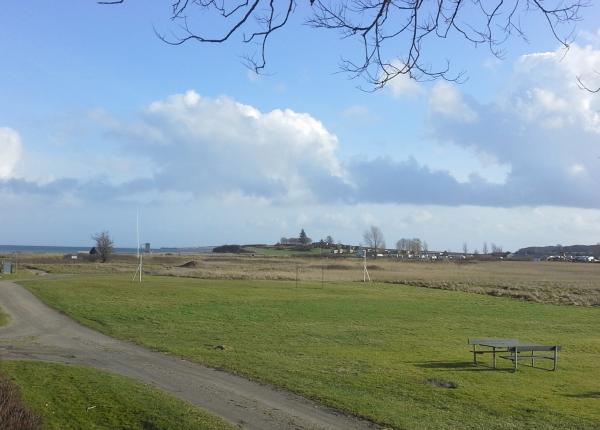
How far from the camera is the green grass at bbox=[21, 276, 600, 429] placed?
36.2ft

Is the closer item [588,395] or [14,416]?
[14,416]

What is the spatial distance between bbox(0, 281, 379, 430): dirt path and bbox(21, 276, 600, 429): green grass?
0.61 meters

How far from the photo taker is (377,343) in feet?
70.2

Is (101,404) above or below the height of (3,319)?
above

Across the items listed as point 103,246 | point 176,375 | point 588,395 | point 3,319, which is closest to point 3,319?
point 3,319

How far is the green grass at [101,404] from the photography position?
840 centimetres

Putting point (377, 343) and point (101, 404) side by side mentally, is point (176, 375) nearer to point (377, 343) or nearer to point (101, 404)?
point (101, 404)

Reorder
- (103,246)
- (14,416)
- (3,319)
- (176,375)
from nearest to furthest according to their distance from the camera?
(14,416)
(176,375)
(3,319)
(103,246)

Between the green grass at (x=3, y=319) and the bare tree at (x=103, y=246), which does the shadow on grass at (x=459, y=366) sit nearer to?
the green grass at (x=3, y=319)

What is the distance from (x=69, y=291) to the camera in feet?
128

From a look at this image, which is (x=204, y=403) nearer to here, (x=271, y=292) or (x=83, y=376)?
(x=83, y=376)

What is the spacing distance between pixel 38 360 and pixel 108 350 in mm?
2801

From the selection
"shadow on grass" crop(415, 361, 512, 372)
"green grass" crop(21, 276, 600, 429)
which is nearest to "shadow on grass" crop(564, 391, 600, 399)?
"green grass" crop(21, 276, 600, 429)

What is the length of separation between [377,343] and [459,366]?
5.22 meters
